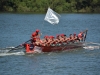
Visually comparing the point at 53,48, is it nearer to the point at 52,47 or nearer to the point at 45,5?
the point at 52,47

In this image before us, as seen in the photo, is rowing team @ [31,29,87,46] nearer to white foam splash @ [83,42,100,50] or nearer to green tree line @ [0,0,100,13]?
white foam splash @ [83,42,100,50]

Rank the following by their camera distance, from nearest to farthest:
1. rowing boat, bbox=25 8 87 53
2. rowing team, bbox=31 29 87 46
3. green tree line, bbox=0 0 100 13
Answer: rowing boat, bbox=25 8 87 53
rowing team, bbox=31 29 87 46
green tree line, bbox=0 0 100 13

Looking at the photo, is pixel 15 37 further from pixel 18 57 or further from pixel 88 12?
pixel 88 12

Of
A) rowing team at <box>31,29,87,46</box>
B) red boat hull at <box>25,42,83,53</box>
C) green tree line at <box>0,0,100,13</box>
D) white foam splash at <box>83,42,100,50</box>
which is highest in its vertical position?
rowing team at <box>31,29,87,46</box>

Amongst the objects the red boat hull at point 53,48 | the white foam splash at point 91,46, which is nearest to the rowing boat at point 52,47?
the red boat hull at point 53,48

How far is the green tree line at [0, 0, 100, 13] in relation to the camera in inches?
4567

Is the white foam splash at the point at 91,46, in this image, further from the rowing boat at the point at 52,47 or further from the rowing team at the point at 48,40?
the rowing team at the point at 48,40

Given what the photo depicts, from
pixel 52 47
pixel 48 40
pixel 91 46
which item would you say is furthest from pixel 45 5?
pixel 52 47

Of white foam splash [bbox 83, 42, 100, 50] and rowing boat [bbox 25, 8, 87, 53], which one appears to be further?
white foam splash [bbox 83, 42, 100, 50]

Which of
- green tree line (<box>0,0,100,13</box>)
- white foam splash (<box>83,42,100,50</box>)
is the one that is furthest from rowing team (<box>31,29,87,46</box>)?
green tree line (<box>0,0,100,13</box>)

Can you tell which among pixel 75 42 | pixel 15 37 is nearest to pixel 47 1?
pixel 15 37

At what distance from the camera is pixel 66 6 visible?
117375mm

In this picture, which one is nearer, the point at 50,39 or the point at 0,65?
the point at 0,65

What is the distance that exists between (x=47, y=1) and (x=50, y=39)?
76370mm
